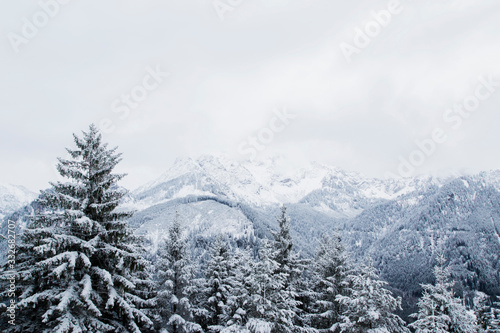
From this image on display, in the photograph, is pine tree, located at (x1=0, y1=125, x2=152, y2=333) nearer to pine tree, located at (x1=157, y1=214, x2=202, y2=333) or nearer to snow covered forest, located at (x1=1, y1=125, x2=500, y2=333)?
snow covered forest, located at (x1=1, y1=125, x2=500, y2=333)

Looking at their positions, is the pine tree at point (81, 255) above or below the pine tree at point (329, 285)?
above

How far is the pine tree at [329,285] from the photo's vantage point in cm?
2192

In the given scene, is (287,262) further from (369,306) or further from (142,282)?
(142,282)

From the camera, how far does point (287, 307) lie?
62.5ft

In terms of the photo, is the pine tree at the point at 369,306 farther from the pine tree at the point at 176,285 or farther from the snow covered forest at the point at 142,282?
the pine tree at the point at 176,285

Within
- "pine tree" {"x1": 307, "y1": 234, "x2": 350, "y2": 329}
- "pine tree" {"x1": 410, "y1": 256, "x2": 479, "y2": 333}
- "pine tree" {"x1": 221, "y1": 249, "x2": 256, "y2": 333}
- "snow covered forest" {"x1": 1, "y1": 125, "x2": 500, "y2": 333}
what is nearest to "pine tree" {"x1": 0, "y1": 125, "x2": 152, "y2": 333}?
"snow covered forest" {"x1": 1, "y1": 125, "x2": 500, "y2": 333}

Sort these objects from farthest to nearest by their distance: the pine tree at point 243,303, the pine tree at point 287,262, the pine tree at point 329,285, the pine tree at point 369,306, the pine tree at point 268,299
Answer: the pine tree at point 287,262, the pine tree at point 329,285, the pine tree at point 243,303, the pine tree at point 268,299, the pine tree at point 369,306

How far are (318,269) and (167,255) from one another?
1276cm

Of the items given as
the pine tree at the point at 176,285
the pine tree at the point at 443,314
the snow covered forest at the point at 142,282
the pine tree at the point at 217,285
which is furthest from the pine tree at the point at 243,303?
the pine tree at the point at 443,314

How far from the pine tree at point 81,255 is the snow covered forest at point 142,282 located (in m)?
0.04

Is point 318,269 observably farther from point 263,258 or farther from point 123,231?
point 123,231

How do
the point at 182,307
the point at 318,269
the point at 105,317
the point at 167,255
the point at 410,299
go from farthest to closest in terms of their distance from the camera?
the point at 410,299, the point at 318,269, the point at 167,255, the point at 182,307, the point at 105,317

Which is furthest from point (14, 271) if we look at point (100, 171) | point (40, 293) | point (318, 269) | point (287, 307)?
point (318, 269)

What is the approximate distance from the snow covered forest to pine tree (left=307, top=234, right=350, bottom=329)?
9 centimetres
